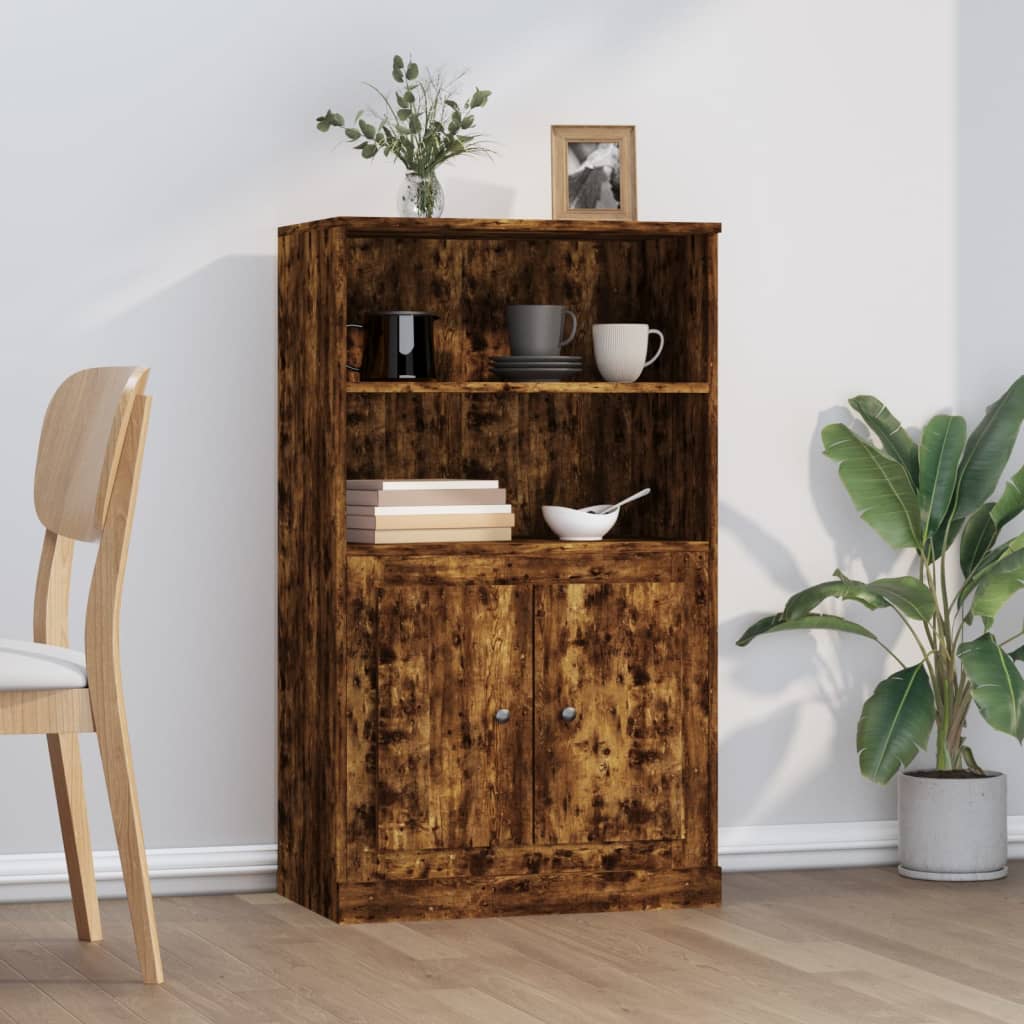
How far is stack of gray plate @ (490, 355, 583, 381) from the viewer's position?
3.56 m

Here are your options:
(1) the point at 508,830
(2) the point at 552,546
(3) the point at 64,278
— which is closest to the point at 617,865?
(1) the point at 508,830

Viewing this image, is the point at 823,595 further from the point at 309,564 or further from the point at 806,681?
the point at 309,564

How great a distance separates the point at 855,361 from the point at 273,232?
1.34m

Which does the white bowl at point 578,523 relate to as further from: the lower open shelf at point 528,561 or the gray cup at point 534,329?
the gray cup at point 534,329

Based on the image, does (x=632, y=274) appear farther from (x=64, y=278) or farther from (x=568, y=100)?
(x=64, y=278)

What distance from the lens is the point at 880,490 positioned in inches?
150

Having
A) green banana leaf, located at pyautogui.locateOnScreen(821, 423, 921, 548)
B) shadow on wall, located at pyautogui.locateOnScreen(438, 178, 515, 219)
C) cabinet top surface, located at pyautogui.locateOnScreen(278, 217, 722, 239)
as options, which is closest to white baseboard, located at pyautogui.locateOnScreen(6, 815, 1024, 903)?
green banana leaf, located at pyautogui.locateOnScreen(821, 423, 921, 548)

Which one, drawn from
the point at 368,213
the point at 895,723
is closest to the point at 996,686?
the point at 895,723

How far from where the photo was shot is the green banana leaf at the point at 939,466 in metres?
3.84

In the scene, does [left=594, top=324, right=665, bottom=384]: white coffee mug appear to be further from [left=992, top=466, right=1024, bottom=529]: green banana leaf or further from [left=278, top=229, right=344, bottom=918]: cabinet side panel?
[left=992, top=466, right=1024, bottom=529]: green banana leaf

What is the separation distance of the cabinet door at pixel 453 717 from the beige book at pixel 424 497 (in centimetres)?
18

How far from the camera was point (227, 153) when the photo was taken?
3.72 m

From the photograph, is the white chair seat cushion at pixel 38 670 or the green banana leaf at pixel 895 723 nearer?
the white chair seat cushion at pixel 38 670

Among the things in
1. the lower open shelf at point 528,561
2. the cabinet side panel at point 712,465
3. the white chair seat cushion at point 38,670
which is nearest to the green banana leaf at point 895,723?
the cabinet side panel at point 712,465
